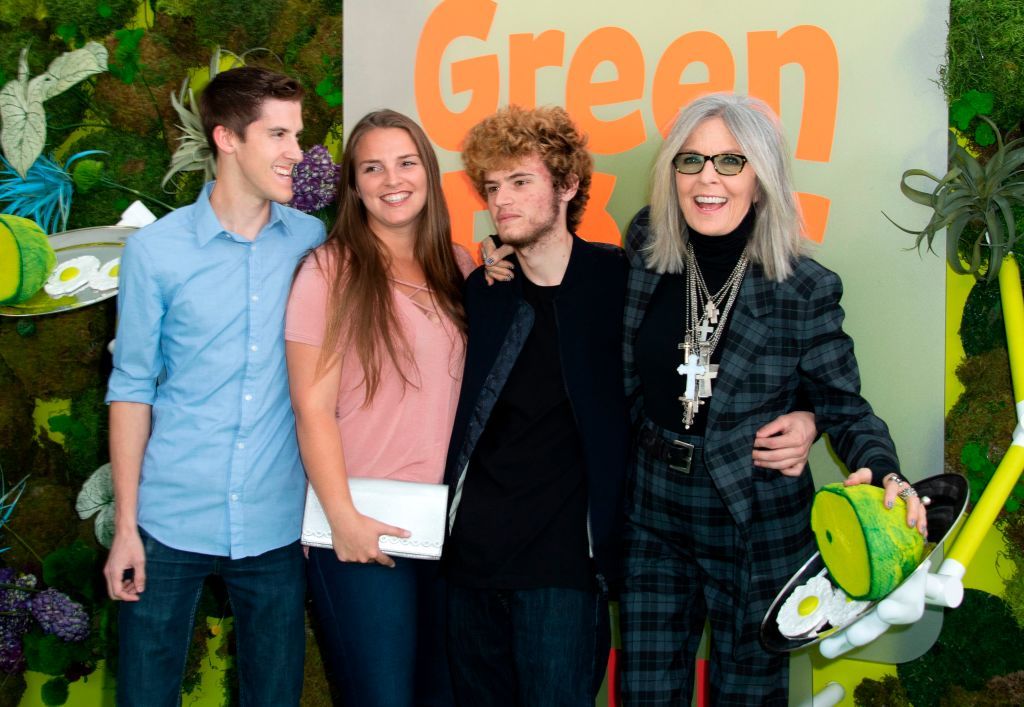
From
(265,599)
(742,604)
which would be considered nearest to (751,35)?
(742,604)

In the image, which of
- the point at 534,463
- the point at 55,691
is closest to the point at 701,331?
the point at 534,463

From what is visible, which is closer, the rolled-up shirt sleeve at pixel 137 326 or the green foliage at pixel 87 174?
the rolled-up shirt sleeve at pixel 137 326

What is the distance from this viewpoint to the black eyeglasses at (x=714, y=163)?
2.03 m

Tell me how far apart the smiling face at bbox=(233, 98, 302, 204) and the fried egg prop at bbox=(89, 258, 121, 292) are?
941 millimetres

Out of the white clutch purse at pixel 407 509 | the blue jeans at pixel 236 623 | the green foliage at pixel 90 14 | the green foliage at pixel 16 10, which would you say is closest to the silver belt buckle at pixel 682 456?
the white clutch purse at pixel 407 509

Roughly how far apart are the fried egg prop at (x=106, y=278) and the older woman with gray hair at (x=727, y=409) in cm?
175

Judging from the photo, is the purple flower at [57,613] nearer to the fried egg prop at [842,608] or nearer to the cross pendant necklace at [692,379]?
the cross pendant necklace at [692,379]

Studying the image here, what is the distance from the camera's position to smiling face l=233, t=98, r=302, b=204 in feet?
7.03

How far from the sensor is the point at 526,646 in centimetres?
207

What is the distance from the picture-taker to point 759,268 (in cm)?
206

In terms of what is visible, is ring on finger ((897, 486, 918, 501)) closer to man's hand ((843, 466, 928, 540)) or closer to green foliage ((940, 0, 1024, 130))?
man's hand ((843, 466, 928, 540))

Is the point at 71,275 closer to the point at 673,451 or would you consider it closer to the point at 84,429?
the point at 84,429

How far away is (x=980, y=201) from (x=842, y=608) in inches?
43.3

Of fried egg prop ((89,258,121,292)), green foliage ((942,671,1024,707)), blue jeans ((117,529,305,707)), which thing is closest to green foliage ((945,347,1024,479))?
green foliage ((942,671,1024,707))
